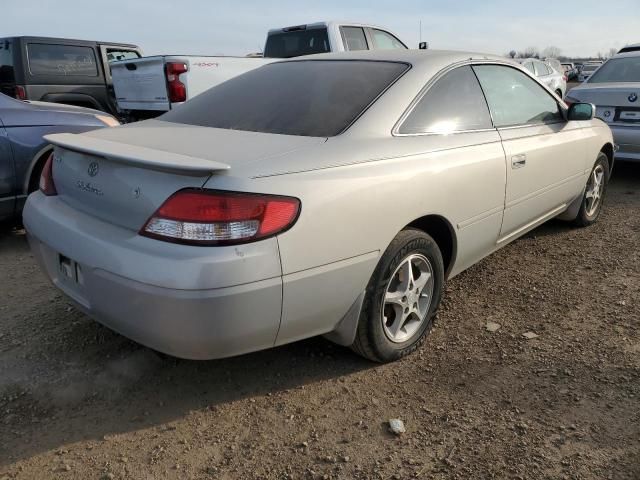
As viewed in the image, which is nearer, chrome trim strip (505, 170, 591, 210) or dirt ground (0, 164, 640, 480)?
dirt ground (0, 164, 640, 480)

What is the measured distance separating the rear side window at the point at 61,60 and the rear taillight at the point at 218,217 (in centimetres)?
689

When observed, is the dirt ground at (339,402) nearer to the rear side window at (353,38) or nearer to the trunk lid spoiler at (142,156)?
the trunk lid spoiler at (142,156)

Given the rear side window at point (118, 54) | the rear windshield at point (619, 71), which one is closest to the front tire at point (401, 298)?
the rear windshield at point (619, 71)

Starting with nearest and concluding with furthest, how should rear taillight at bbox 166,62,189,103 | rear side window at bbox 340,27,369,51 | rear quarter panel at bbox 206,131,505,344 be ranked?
rear quarter panel at bbox 206,131,505,344
rear taillight at bbox 166,62,189,103
rear side window at bbox 340,27,369,51

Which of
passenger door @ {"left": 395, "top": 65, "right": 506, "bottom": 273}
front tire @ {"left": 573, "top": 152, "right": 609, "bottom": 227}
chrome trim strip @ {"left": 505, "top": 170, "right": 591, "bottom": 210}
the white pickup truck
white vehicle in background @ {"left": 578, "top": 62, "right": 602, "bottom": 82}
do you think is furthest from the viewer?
white vehicle in background @ {"left": 578, "top": 62, "right": 602, "bottom": 82}

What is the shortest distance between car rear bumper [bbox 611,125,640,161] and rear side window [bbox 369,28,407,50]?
12.9ft

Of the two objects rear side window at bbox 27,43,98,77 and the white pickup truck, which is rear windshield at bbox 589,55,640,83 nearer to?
the white pickup truck

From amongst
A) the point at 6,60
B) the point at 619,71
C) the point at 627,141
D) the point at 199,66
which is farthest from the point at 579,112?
the point at 6,60

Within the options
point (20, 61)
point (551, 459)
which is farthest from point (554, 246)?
point (20, 61)

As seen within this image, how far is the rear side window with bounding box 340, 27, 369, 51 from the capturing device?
8.24 metres

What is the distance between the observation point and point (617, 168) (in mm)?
7496

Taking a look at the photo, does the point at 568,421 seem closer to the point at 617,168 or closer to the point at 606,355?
the point at 606,355

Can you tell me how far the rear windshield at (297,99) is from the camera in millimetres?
2576

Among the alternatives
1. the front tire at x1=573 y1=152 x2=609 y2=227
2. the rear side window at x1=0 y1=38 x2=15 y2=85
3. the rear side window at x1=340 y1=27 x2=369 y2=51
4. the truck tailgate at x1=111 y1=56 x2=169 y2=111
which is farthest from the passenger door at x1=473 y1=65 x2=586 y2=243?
the rear side window at x1=0 y1=38 x2=15 y2=85
